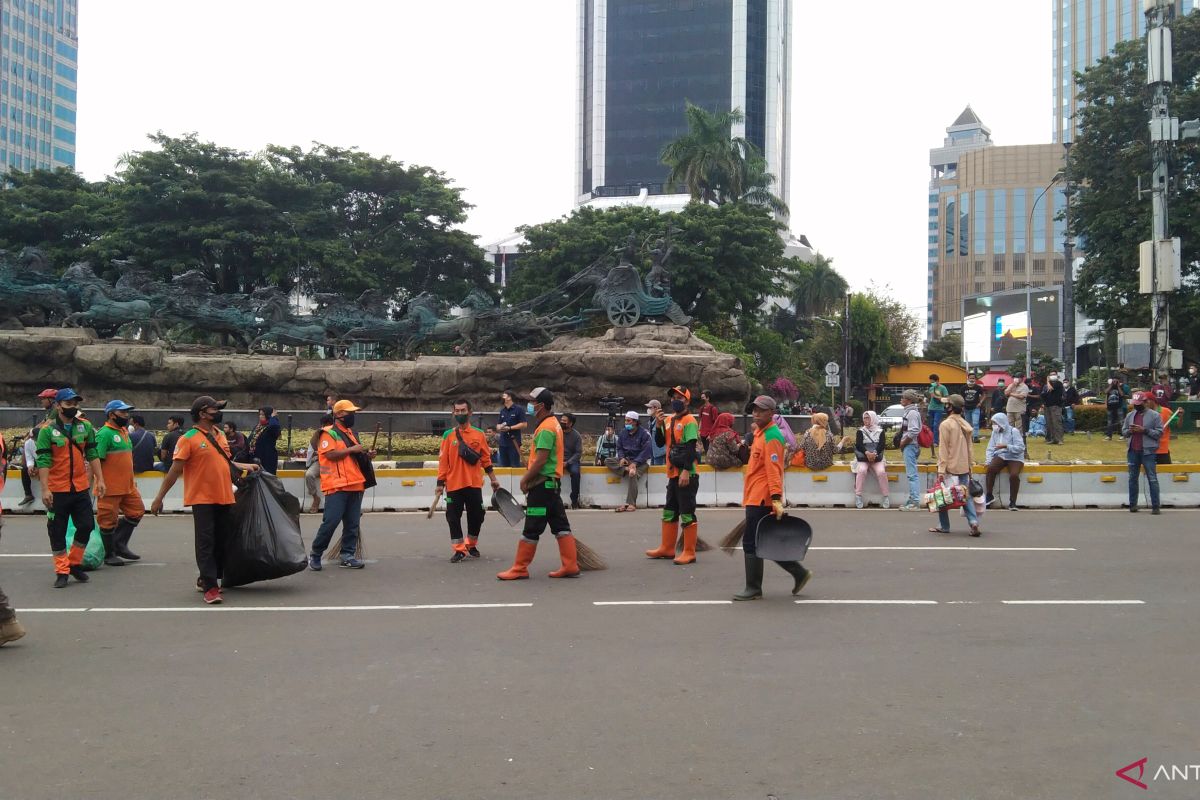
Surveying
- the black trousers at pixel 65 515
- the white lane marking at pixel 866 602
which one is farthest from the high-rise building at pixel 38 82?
the white lane marking at pixel 866 602

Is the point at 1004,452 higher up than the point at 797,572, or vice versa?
the point at 1004,452

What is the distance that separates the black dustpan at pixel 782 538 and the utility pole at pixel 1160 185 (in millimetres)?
19408

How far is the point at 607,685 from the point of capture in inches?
220

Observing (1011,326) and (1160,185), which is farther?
(1011,326)

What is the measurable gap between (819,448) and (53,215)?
38.4m

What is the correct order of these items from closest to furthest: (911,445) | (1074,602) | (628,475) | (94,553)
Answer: (1074,602), (94,553), (911,445), (628,475)

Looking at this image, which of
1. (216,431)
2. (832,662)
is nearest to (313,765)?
(832,662)

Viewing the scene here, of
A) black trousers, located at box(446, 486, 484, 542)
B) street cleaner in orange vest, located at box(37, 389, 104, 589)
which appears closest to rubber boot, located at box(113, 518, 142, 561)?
street cleaner in orange vest, located at box(37, 389, 104, 589)

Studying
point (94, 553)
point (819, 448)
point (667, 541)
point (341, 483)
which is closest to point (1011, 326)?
point (819, 448)

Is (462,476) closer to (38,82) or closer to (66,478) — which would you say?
(66,478)

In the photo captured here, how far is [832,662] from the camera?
6031 mm

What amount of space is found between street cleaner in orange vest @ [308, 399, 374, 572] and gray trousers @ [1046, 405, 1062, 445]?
16665 millimetres

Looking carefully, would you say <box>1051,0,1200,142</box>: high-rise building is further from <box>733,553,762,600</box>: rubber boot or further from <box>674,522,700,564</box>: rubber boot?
<box>733,553,762,600</box>: rubber boot

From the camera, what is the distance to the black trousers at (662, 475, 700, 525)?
959 cm
